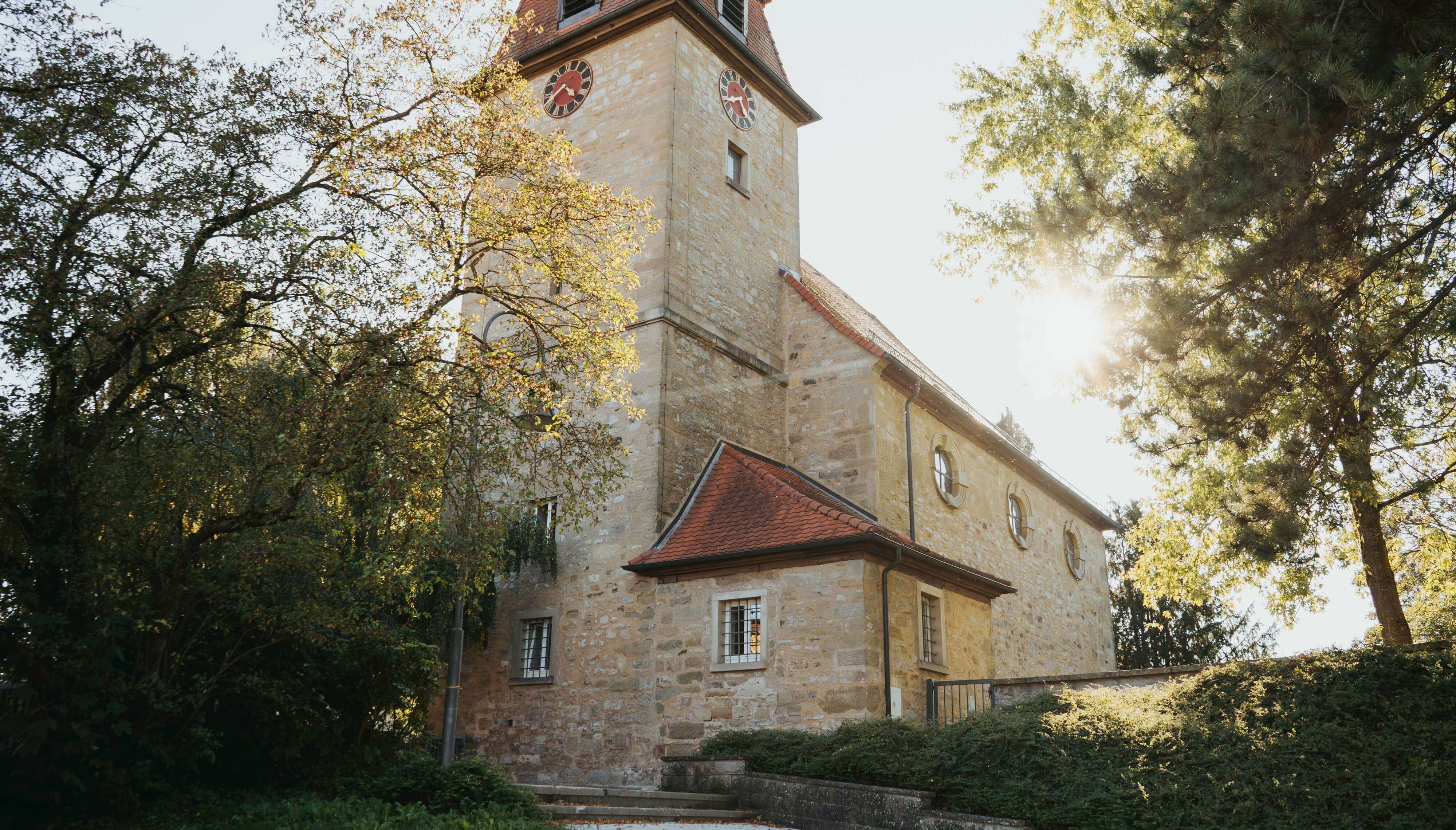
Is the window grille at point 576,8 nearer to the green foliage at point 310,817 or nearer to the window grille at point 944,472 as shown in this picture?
the window grille at point 944,472

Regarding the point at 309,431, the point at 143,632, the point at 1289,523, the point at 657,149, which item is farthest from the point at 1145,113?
the point at 143,632

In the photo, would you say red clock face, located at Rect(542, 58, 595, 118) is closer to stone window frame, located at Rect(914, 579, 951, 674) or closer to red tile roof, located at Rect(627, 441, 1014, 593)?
red tile roof, located at Rect(627, 441, 1014, 593)

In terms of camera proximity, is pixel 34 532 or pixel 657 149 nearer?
pixel 34 532

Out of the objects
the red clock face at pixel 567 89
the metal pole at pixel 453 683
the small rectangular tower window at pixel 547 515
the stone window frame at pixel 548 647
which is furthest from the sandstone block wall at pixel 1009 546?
the red clock face at pixel 567 89

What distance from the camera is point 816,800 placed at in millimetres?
9289

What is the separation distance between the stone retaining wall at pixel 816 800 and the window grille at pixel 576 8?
14.1m

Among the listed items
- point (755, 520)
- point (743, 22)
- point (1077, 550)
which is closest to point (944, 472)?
point (755, 520)

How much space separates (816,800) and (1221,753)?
11.7ft

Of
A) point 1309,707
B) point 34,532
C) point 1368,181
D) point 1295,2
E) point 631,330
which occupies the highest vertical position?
point 631,330

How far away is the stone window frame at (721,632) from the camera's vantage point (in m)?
12.4

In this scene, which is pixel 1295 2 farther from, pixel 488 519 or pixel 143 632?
pixel 143 632

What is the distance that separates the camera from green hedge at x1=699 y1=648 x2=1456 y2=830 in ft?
22.0

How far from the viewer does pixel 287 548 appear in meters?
8.05

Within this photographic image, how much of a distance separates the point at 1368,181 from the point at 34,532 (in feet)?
34.9
